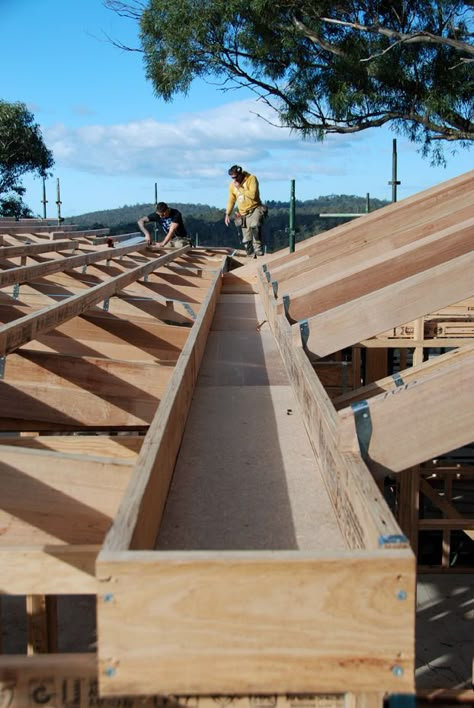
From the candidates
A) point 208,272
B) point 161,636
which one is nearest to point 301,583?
point 161,636

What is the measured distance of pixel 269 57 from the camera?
18.4 m

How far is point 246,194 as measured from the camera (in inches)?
535

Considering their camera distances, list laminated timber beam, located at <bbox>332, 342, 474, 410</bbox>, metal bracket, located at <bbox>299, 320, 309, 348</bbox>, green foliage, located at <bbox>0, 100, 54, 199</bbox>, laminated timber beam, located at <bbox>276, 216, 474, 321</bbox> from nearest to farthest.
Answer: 1. metal bracket, located at <bbox>299, 320, 309, 348</bbox>
2. laminated timber beam, located at <bbox>332, 342, 474, 410</bbox>
3. laminated timber beam, located at <bbox>276, 216, 474, 321</bbox>
4. green foliage, located at <bbox>0, 100, 54, 199</bbox>

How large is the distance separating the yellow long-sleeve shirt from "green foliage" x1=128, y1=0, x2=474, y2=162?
450 cm

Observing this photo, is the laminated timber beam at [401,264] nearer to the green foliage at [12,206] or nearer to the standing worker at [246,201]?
the standing worker at [246,201]

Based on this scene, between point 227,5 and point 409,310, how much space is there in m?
15.9

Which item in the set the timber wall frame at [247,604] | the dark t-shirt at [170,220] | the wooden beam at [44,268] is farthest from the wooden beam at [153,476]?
the dark t-shirt at [170,220]

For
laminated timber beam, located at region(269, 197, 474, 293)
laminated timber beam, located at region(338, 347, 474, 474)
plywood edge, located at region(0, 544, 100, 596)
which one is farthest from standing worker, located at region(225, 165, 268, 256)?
plywood edge, located at region(0, 544, 100, 596)

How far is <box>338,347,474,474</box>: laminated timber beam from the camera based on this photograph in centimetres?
256

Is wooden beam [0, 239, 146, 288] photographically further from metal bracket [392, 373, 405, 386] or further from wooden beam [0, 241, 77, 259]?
metal bracket [392, 373, 405, 386]

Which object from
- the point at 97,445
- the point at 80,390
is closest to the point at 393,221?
the point at 80,390

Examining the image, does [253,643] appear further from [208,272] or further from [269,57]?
[269,57]

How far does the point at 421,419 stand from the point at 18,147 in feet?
152

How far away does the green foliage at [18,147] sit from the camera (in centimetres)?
4406
